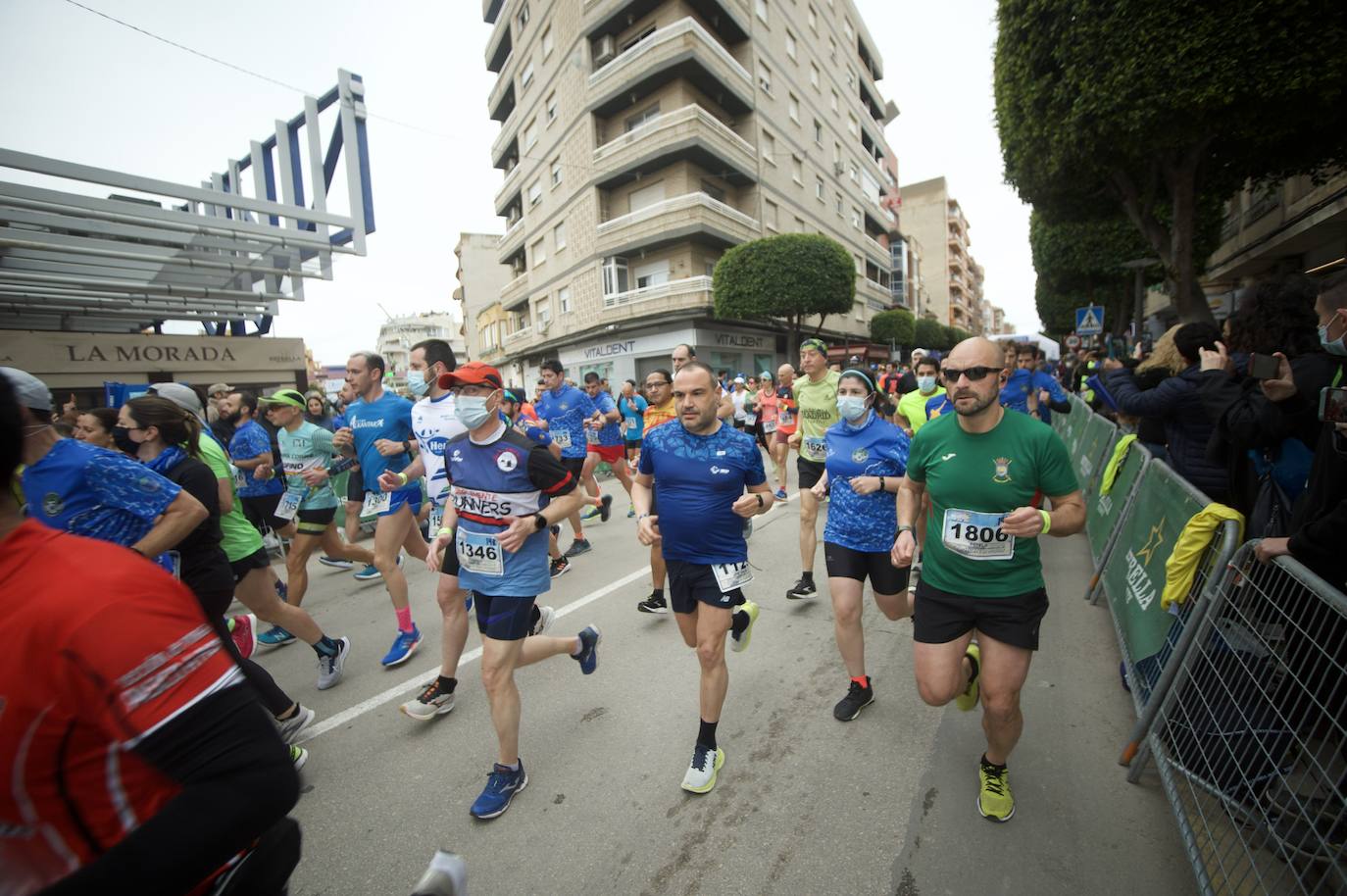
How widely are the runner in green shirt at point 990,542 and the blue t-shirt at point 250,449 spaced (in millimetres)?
5673

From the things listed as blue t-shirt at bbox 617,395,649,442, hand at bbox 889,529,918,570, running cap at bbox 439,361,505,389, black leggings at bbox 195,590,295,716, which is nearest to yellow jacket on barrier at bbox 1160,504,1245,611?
hand at bbox 889,529,918,570

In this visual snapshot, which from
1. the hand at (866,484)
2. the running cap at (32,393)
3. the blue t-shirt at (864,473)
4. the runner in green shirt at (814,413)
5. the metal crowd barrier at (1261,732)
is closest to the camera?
the metal crowd barrier at (1261,732)

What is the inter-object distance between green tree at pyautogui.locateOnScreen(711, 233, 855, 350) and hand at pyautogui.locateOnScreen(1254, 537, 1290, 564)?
21.3 meters

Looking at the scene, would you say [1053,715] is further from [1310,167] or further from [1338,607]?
[1310,167]

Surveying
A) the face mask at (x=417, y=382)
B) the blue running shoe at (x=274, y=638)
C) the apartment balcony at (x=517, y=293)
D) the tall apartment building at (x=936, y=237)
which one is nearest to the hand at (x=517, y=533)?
the face mask at (x=417, y=382)

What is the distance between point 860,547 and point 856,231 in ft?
126

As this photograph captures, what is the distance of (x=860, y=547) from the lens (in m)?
3.31

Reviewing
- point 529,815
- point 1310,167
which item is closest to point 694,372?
point 529,815

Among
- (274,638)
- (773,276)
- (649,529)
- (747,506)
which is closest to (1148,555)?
(747,506)

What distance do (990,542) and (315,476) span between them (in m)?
4.86

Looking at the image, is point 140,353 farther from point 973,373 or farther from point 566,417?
point 973,373

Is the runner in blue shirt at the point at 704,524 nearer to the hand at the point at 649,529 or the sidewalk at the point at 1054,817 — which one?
the hand at the point at 649,529

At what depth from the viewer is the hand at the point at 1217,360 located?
3322mm

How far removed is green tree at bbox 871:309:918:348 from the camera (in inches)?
1458
